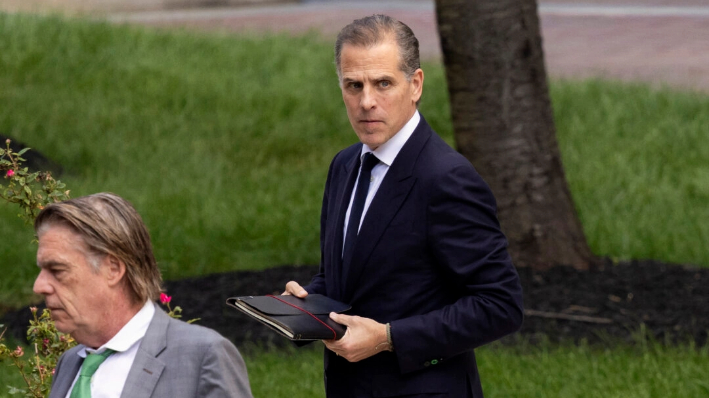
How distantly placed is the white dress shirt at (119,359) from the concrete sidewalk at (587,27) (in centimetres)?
1216

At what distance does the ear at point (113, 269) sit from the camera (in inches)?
104

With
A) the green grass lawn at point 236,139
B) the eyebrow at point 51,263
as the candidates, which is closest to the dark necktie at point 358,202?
the eyebrow at point 51,263

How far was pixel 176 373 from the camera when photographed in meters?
2.59

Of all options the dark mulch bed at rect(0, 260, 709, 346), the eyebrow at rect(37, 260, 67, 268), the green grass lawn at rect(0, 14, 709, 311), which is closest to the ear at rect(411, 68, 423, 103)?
the eyebrow at rect(37, 260, 67, 268)

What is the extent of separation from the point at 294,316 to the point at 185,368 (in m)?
0.43

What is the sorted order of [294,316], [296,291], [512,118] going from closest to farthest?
[294,316] < [296,291] < [512,118]

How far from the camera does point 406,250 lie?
3.01 m

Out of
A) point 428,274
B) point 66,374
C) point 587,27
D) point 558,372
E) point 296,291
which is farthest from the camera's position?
point 587,27

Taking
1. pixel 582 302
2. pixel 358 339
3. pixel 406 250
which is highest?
pixel 406 250

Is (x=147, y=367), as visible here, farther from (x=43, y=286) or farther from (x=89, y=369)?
(x=43, y=286)

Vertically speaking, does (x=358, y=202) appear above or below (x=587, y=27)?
above


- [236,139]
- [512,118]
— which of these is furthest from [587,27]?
[512,118]

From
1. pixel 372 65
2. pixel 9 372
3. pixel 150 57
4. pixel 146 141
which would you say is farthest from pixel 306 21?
pixel 372 65

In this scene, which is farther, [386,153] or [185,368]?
[386,153]
